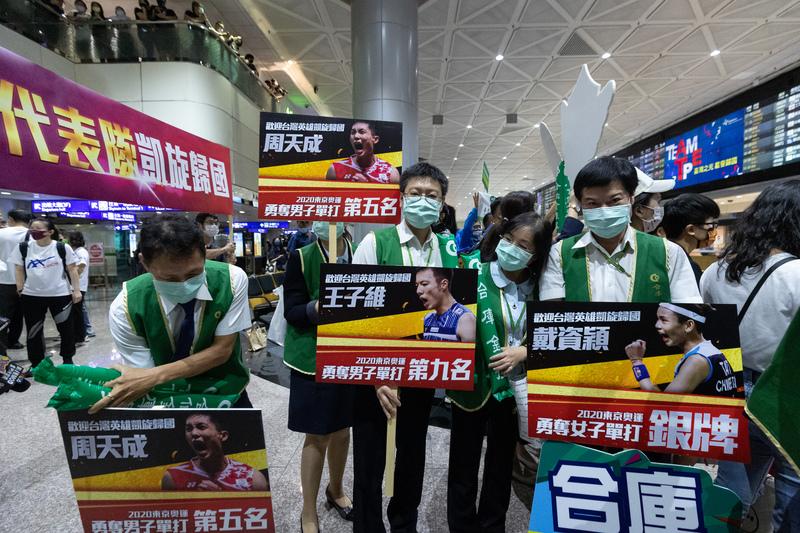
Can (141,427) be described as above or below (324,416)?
above

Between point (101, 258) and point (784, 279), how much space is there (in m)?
11.7

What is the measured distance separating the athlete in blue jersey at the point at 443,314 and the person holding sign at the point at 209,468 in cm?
74

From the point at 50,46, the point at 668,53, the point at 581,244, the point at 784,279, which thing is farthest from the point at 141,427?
the point at 668,53

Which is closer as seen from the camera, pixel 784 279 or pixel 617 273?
pixel 784 279

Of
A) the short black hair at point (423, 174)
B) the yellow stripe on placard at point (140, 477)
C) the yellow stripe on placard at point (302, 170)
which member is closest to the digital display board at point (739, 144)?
the short black hair at point (423, 174)

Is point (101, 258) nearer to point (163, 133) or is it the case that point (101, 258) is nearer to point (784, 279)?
point (163, 133)

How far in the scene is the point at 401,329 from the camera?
1278 millimetres

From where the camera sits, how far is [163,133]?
8.72ft

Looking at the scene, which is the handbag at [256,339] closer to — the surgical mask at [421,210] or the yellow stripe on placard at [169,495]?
the yellow stripe on placard at [169,495]

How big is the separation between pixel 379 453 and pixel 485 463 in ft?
1.46

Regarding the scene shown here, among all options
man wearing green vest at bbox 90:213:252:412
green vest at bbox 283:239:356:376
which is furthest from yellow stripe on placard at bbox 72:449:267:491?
green vest at bbox 283:239:356:376

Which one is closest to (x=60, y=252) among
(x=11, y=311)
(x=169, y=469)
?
(x=11, y=311)

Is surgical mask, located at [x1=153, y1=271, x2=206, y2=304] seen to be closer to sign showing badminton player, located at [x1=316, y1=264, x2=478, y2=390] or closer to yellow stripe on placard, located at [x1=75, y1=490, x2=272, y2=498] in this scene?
sign showing badminton player, located at [x1=316, y1=264, x2=478, y2=390]

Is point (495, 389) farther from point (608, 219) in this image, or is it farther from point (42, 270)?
point (42, 270)
